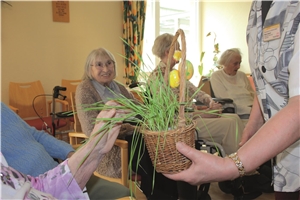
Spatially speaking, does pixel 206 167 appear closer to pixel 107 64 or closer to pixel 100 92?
pixel 100 92

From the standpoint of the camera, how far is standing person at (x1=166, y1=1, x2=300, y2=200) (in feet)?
2.54

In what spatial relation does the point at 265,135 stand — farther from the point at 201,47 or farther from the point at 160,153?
the point at 201,47

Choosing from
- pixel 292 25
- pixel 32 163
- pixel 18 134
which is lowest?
pixel 32 163

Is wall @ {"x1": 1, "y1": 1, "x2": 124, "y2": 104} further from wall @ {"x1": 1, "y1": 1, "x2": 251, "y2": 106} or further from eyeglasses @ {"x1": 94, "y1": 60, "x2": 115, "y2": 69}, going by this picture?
eyeglasses @ {"x1": 94, "y1": 60, "x2": 115, "y2": 69}

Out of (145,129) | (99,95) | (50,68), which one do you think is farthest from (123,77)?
(145,129)

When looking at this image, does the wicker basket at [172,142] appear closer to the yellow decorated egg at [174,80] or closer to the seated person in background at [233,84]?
the yellow decorated egg at [174,80]

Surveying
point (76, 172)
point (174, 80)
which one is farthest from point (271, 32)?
point (76, 172)

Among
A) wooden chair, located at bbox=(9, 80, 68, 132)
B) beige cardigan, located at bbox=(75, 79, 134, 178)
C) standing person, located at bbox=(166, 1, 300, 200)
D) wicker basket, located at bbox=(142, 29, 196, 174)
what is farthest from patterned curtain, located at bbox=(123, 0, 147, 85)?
wicker basket, located at bbox=(142, 29, 196, 174)

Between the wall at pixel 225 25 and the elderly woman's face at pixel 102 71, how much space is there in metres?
3.83

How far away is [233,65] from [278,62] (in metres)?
2.54

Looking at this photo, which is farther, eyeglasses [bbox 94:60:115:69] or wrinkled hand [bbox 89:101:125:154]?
eyeglasses [bbox 94:60:115:69]

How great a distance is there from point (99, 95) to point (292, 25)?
1.58m

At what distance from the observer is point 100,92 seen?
2.29 meters

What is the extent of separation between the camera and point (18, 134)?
128 cm
